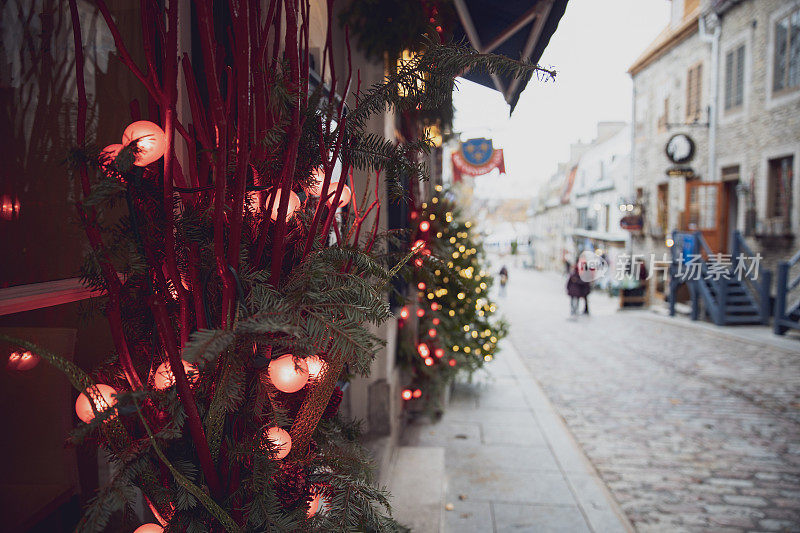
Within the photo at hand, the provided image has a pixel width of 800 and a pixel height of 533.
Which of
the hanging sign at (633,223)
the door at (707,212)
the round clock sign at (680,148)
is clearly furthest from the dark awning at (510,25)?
the hanging sign at (633,223)

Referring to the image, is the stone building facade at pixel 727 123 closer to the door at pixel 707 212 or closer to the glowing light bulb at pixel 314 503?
the door at pixel 707 212

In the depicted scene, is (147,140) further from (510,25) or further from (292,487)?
(510,25)

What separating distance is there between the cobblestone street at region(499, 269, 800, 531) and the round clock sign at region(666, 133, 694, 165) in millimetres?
7762

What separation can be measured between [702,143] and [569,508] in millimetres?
17499

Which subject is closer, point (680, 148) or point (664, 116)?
point (680, 148)

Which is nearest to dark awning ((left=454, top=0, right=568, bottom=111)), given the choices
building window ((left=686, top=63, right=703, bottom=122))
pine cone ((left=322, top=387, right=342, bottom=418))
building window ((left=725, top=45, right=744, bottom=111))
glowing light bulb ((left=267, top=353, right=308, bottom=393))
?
pine cone ((left=322, top=387, right=342, bottom=418))

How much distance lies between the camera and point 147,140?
1.07m

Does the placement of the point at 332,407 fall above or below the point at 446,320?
above

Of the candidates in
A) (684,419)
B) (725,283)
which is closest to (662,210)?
(725,283)

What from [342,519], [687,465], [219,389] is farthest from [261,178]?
[687,465]

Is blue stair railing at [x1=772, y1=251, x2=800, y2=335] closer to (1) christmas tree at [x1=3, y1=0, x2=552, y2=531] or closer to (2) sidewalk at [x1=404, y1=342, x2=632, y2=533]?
(2) sidewalk at [x1=404, y1=342, x2=632, y2=533]

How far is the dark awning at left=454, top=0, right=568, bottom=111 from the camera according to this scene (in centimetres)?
331

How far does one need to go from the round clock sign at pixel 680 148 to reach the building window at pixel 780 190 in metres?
3.52

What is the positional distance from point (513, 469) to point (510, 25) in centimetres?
394
